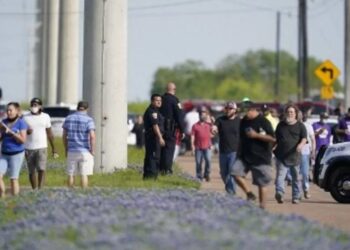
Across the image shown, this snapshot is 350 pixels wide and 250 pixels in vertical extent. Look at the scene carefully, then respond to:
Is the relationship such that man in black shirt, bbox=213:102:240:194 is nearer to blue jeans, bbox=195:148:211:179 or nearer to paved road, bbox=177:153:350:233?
paved road, bbox=177:153:350:233

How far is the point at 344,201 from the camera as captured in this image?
25.7 meters

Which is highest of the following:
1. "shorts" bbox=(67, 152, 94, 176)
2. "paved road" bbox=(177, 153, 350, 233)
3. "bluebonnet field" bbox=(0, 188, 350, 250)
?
"shorts" bbox=(67, 152, 94, 176)

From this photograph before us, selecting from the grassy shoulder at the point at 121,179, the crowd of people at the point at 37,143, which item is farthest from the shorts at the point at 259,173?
the crowd of people at the point at 37,143

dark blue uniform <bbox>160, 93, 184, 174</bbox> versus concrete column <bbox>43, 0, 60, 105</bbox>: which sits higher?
concrete column <bbox>43, 0, 60, 105</bbox>

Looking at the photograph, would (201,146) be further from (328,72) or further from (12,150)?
(328,72)

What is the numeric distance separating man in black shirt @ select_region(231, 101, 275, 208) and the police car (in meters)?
5.22

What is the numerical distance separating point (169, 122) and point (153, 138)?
3.97 feet

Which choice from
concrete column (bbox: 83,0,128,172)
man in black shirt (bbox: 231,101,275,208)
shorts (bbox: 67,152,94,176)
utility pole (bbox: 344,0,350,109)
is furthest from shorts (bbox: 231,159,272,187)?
utility pole (bbox: 344,0,350,109)

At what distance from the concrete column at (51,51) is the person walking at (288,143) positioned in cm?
3385

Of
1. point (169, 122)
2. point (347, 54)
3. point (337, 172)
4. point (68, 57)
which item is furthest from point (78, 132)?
point (68, 57)

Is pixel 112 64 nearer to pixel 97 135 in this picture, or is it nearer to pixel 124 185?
pixel 97 135

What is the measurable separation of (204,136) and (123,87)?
3.69 m

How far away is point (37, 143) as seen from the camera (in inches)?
953

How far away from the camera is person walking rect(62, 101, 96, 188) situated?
23516 mm
